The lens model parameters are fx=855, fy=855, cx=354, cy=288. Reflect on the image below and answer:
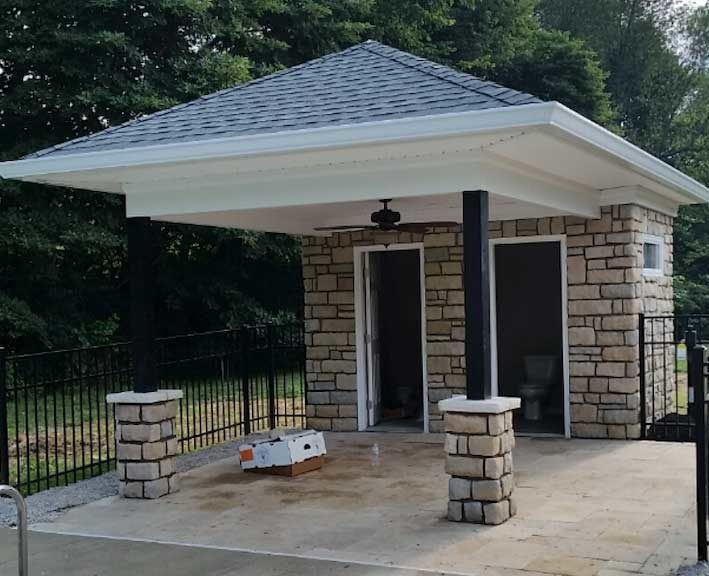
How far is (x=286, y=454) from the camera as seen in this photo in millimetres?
7363

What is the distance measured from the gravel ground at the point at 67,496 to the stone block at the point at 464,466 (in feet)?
9.56

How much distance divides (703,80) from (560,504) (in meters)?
25.9

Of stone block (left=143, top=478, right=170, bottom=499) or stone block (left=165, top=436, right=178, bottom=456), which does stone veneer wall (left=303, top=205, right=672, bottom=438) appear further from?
stone block (left=143, top=478, right=170, bottom=499)

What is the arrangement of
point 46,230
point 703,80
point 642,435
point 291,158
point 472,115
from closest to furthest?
point 472,115 < point 291,158 < point 642,435 < point 46,230 < point 703,80

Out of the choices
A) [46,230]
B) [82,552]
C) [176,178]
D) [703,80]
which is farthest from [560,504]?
[703,80]

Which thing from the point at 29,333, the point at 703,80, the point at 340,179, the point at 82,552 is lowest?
the point at 82,552

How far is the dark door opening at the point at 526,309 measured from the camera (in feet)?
36.3

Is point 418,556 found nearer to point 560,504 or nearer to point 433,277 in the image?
point 560,504

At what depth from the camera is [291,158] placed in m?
5.90

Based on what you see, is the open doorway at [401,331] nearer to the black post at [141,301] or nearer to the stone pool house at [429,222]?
the stone pool house at [429,222]

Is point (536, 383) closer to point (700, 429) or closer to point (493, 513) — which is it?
point (493, 513)

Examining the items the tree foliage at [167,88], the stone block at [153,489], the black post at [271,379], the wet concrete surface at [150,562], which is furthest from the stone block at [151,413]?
the tree foliage at [167,88]

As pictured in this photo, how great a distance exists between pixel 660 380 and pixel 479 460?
475 cm

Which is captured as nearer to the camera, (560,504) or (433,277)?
(560,504)
